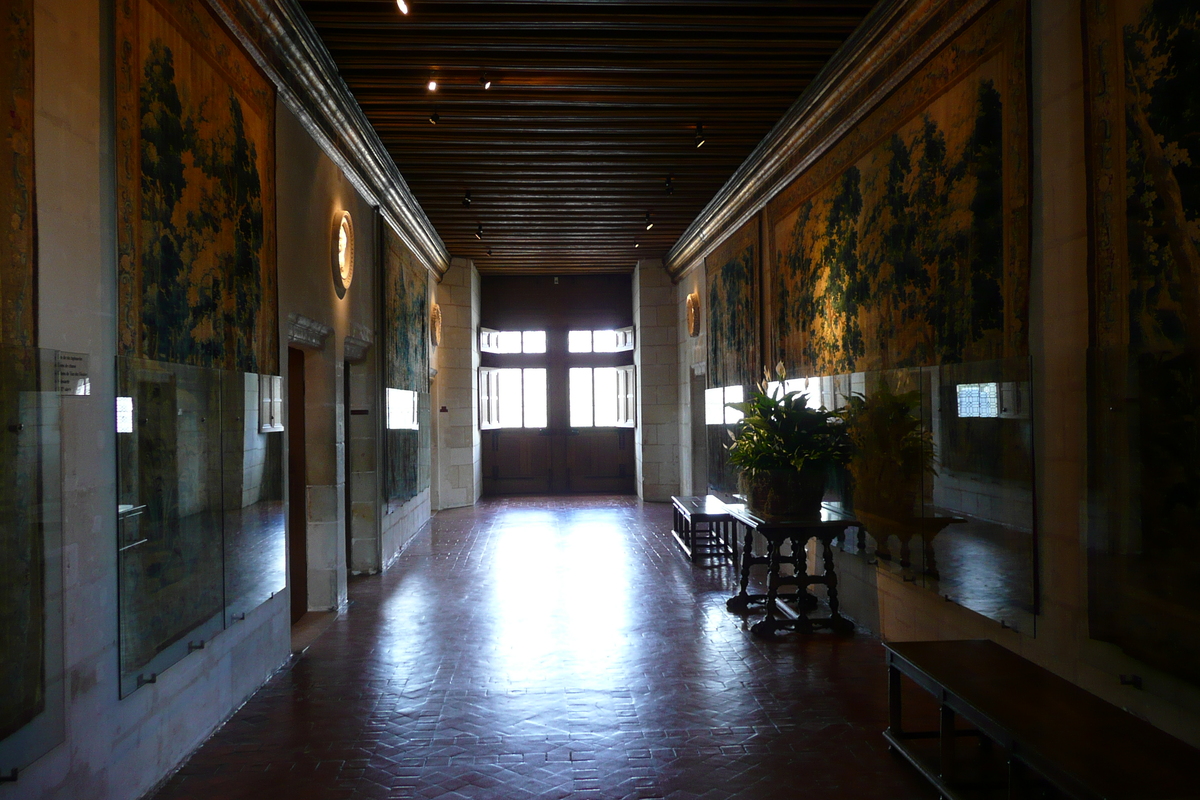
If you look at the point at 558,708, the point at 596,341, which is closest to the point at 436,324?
the point at 596,341

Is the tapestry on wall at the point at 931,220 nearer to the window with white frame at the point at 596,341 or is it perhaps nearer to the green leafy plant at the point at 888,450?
the green leafy plant at the point at 888,450

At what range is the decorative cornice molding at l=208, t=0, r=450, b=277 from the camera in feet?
15.7

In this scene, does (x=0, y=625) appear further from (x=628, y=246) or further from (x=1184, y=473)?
(x=628, y=246)

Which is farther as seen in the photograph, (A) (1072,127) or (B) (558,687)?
(B) (558,687)

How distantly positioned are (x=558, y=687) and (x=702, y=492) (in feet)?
27.5

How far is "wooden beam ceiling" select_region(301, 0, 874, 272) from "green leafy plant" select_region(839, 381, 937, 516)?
244cm

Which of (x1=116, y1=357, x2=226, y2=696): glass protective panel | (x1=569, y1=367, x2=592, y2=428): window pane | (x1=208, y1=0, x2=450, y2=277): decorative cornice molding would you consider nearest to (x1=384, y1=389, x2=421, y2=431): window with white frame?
(x1=208, y1=0, x2=450, y2=277): decorative cornice molding

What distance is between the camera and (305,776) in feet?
11.9

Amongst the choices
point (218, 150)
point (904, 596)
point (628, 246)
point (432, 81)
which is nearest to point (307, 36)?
point (432, 81)

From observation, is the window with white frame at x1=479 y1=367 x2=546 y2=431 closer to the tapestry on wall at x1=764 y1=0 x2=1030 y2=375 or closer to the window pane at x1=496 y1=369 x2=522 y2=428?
the window pane at x1=496 y1=369 x2=522 y2=428

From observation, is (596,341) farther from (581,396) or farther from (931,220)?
(931,220)

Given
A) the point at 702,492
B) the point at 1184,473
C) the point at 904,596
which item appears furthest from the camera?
the point at 702,492

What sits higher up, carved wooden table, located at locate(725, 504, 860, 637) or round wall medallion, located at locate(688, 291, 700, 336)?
round wall medallion, located at locate(688, 291, 700, 336)

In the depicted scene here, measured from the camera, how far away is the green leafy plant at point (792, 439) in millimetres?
5855
